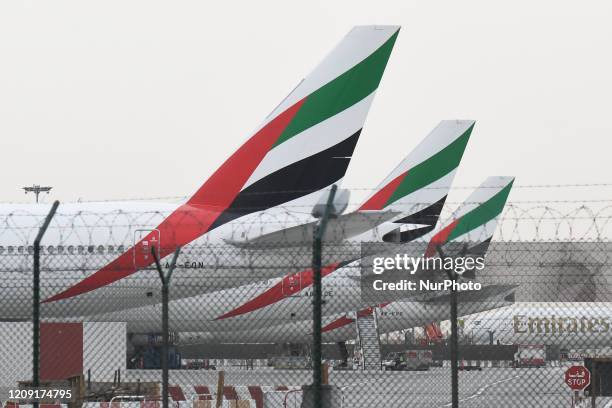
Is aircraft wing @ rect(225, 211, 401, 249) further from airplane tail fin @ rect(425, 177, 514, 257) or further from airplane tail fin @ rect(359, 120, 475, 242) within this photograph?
airplane tail fin @ rect(359, 120, 475, 242)

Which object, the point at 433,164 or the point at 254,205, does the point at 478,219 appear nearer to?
the point at 433,164

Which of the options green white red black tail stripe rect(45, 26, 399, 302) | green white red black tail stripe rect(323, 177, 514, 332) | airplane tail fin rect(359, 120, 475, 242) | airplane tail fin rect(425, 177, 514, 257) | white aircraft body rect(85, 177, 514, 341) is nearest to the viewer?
green white red black tail stripe rect(45, 26, 399, 302)

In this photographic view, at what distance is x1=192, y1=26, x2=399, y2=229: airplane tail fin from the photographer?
32531 mm

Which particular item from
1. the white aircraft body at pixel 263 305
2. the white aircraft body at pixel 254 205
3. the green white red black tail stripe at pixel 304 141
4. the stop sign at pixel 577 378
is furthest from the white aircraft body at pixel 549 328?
the stop sign at pixel 577 378

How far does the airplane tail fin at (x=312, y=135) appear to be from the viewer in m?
32.5

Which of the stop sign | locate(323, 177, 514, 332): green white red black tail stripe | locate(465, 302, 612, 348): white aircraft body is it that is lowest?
the stop sign

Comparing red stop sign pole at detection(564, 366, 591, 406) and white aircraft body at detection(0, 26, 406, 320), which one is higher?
white aircraft body at detection(0, 26, 406, 320)

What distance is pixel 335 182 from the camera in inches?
1293

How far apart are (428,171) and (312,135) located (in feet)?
50.5

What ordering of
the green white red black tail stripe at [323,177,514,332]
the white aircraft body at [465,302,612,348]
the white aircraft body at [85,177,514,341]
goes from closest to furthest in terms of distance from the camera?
1. the white aircraft body at [85,177,514,341]
2. the green white red black tail stripe at [323,177,514,332]
3. the white aircraft body at [465,302,612,348]

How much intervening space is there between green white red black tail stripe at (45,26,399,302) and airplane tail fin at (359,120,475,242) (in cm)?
1306

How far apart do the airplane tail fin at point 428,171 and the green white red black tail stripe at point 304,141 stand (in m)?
13.1

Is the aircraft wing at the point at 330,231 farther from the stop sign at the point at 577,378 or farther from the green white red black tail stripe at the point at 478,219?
the green white red black tail stripe at the point at 478,219

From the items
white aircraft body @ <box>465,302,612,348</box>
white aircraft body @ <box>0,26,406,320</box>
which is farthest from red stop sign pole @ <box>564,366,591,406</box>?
white aircraft body @ <box>465,302,612,348</box>
